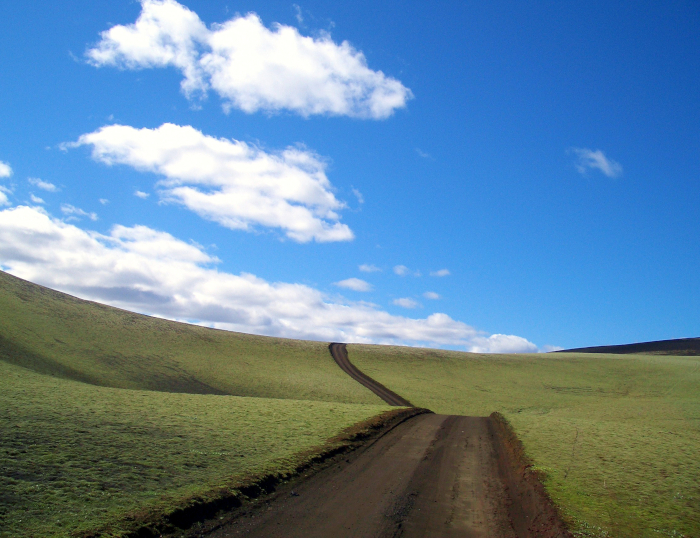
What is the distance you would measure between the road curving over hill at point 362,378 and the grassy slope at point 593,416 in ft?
4.25

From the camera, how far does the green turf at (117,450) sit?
8789 mm

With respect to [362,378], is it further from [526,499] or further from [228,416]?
[526,499]

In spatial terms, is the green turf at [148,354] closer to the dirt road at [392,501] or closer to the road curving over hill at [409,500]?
the road curving over hill at [409,500]

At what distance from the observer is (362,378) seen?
50.2 m

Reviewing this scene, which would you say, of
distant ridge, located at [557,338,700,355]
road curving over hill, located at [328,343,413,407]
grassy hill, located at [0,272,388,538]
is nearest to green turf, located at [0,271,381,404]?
grassy hill, located at [0,272,388,538]

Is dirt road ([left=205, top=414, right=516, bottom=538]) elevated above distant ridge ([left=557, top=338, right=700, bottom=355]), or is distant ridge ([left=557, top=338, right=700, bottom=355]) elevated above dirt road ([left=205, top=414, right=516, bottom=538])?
distant ridge ([left=557, top=338, right=700, bottom=355])

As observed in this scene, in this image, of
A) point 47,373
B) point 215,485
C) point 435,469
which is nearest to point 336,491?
point 215,485

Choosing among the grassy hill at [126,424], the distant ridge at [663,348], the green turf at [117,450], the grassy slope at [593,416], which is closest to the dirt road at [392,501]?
the grassy hill at [126,424]

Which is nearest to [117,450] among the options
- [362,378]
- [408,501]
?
[408,501]

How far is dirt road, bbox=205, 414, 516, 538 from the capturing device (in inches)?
372

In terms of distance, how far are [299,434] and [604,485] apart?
37.2 ft

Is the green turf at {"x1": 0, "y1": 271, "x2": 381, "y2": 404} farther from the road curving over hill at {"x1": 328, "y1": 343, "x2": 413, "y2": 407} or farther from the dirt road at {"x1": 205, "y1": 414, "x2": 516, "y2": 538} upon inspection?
the dirt road at {"x1": 205, "y1": 414, "x2": 516, "y2": 538}

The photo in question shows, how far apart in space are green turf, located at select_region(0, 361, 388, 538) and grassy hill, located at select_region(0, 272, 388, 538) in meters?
0.04

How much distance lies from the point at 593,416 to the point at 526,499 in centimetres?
2797
